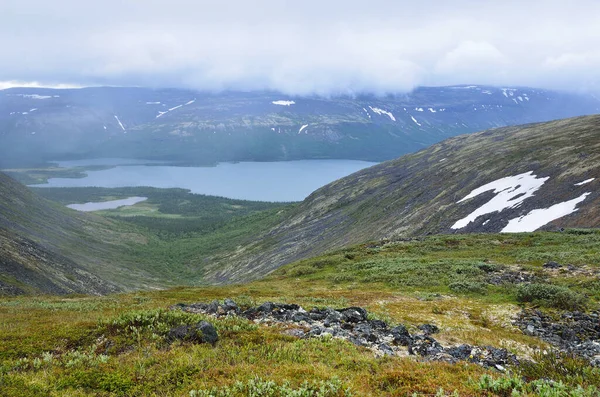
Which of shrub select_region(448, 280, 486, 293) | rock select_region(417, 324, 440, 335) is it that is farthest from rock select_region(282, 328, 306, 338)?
shrub select_region(448, 280, 486, 293)

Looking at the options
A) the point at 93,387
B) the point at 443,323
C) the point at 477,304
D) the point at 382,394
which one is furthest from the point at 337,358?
the point at 477,304

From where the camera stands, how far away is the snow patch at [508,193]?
6209 centimetres

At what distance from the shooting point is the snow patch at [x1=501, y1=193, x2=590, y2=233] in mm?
51281

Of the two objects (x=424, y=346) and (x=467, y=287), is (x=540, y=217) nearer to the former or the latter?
(x=467, y=287)

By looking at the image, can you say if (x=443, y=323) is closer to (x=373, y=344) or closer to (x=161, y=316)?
(x=373, y=344)

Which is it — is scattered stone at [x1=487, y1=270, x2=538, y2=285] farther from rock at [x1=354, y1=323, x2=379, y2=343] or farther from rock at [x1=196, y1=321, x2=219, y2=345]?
rock at [x1=196, y1=321, x2=219, y2=345]

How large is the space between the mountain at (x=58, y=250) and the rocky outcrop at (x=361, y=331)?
41.7m

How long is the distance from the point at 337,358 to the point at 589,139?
97928 mm

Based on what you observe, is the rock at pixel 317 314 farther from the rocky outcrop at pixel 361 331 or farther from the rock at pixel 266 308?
the rock at pixel 266 308

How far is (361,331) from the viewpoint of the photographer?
15.7 m

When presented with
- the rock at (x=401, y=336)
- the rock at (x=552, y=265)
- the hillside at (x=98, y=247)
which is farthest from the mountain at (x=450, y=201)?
the rock at (x=401, y=336)

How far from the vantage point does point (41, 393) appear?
918 cm

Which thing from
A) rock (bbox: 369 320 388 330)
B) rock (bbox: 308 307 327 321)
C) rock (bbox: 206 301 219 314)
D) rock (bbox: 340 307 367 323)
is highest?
rock (bbox: 206 301 219 314)

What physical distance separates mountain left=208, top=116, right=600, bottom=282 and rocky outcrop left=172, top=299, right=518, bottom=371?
4270 centimetres
